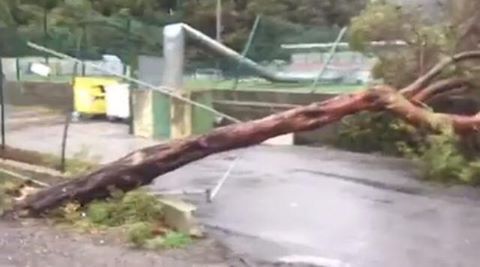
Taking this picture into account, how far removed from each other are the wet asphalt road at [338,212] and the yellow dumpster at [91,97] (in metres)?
7.39

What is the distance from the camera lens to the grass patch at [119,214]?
29.7 feet

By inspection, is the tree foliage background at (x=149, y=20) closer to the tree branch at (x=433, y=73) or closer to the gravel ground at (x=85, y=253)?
the tree branch at (x=433, y=73)

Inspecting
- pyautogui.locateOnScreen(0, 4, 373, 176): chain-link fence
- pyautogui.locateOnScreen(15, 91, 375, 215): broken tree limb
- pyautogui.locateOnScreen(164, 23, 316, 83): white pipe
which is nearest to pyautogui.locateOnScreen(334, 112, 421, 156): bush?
pyautogui.locateOnScreen(0, 4, 373, 176): chain-link fence

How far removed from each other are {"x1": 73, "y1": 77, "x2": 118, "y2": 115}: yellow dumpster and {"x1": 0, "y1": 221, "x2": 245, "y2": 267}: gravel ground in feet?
42.8

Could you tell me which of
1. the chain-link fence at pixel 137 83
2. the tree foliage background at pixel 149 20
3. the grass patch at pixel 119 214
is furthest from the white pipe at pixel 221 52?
the grass patch at pixel 119 214

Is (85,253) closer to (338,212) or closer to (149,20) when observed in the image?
(338,212)

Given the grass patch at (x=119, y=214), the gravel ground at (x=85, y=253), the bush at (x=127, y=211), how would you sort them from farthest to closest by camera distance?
the bush at (x=127, y=211) → the grass patch at (x=119, y=214) → the gravel ground at (x=85, y=253)

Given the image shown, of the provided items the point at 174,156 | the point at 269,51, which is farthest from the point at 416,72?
the point at 269,51

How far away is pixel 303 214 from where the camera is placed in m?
10.1

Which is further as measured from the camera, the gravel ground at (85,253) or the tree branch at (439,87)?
the tree branch at (439,87)

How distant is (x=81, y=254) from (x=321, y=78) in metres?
Result: 12.1

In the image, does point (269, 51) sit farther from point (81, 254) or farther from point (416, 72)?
point (81, 254)

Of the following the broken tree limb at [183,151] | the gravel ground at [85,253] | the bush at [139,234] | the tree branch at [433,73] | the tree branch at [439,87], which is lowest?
the gravel ground at [85,253]

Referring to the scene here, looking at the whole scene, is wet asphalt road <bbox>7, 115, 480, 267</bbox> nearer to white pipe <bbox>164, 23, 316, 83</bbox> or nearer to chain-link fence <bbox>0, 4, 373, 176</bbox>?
chain-link fence <bbox>0, 4, 373, 176</bbox>
